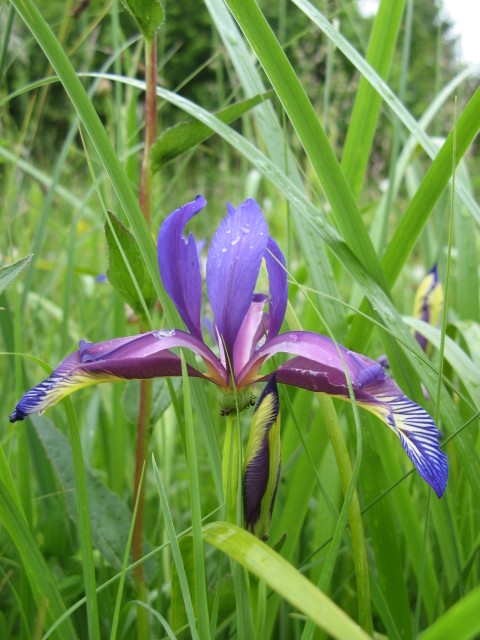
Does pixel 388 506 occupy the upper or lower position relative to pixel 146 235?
lower

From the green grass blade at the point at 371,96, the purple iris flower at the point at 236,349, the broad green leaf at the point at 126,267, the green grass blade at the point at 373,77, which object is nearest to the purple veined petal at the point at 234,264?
the purple iris flower at the point at 236,349

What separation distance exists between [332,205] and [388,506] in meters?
0.31

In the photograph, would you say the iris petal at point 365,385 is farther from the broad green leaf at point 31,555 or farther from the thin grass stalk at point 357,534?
the broad green leaf at point 31,555

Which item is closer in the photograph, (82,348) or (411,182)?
(82,348)

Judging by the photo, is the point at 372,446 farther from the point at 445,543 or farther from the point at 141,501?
the point at 141,501

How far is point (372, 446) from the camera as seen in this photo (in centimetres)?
76

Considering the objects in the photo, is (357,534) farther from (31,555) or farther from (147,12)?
(147,12)

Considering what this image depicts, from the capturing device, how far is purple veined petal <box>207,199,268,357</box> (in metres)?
0.56

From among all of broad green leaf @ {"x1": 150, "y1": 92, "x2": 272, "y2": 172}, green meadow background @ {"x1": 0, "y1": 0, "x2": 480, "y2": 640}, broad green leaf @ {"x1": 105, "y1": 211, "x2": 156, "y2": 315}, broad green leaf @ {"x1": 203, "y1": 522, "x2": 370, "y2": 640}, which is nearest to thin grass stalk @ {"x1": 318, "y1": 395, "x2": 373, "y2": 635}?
green meadow background @ {"x1": 0, "y1": 0, "x2": 480, "y2": 640}

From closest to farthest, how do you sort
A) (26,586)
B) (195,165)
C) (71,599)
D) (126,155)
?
(26,586) → (71,599) → (126,155) → (195,165)

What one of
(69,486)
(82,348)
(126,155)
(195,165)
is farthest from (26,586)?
(195,165)

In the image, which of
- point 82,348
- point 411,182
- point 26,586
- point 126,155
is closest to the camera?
point 82,348

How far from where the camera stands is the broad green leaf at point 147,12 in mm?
704

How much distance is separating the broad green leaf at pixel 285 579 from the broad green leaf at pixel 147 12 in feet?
1.59
